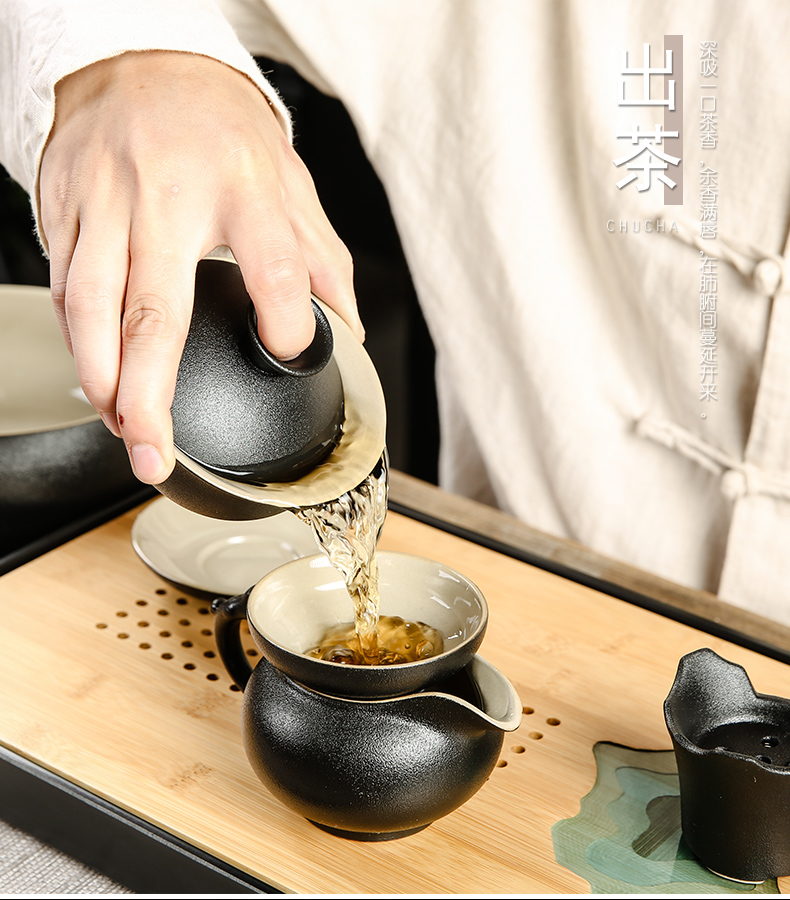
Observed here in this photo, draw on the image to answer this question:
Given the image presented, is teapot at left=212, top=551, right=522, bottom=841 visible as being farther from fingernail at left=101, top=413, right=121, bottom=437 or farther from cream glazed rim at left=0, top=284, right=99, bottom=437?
cream glazed rim at left=0, top=284, right=99, bottom=437

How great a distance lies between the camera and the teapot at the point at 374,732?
25.2 inches

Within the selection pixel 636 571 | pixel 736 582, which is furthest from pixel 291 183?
pixel 736 582

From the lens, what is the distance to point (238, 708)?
0.83 metres

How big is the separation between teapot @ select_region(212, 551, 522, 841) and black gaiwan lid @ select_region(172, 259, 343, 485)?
119 millimetres

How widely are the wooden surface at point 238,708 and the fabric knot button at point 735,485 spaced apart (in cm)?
28

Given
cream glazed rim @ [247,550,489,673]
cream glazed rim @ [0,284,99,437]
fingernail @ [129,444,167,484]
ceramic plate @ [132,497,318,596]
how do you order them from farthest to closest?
cream glazed rim @ [0,284,99,437] → ceramic plate @ [132,497,318,596] → cream glazed rim @ [247,550,489,673] → fingernail @ [129,444,167,484]

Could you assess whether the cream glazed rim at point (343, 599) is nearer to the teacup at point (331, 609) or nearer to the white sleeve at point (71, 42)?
the teacup at point (331, 609)

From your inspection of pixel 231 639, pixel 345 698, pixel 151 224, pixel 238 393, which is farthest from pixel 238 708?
pixel 151 224

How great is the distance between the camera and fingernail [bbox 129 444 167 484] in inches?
23.3

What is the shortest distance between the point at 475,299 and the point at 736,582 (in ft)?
1.69

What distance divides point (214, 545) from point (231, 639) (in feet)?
0.94

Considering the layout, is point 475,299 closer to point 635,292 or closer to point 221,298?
point 635,292

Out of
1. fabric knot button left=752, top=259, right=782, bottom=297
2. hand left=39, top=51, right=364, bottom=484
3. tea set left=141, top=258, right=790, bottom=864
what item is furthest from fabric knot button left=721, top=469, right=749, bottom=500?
hand left=39, top=51, right=364, bottom=484

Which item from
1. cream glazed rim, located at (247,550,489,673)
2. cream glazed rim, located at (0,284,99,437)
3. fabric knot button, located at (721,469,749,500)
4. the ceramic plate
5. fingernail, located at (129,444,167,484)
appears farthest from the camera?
cream glazed rim, located at (0,284,99,437)
